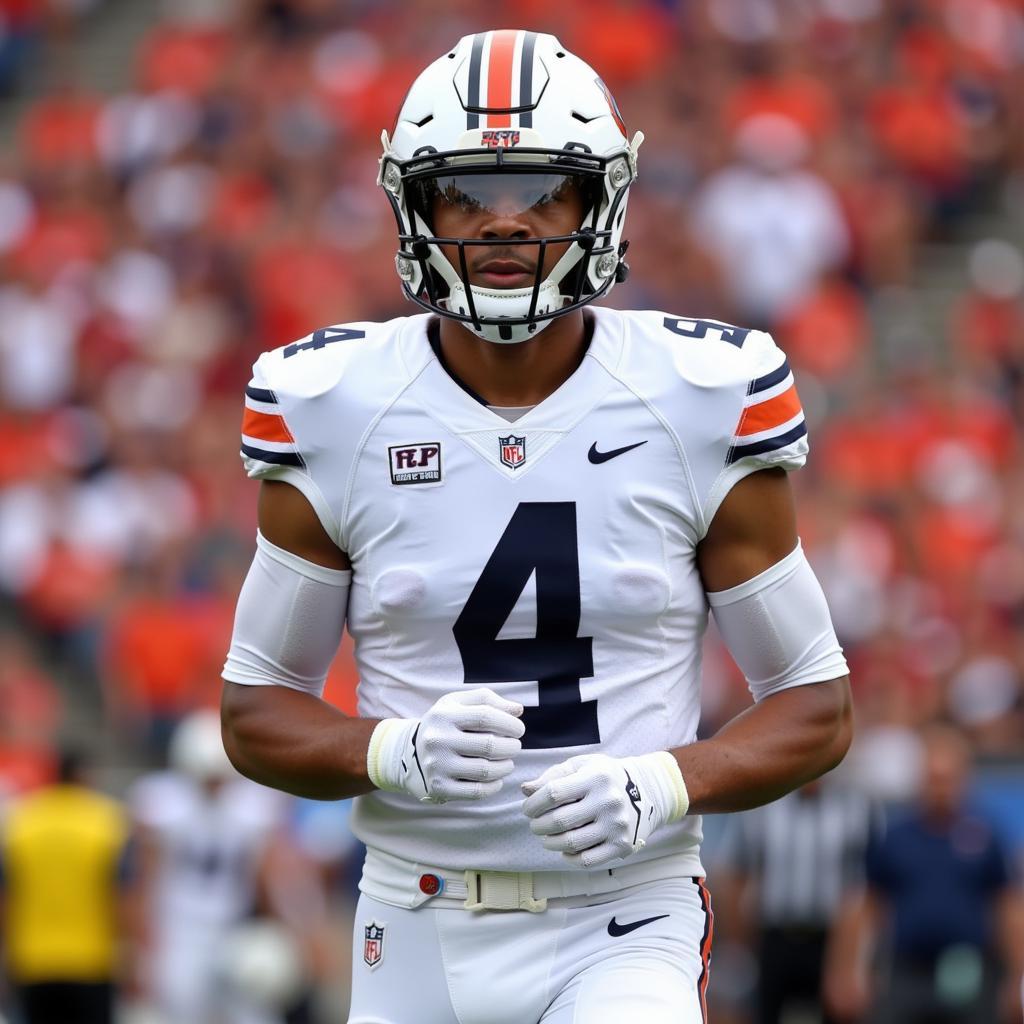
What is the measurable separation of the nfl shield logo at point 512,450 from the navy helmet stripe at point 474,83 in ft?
1.73

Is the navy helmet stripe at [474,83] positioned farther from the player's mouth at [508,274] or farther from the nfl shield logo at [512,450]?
the nfl shield logo at [512,450]

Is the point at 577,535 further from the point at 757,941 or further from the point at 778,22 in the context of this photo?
the point at 778,22

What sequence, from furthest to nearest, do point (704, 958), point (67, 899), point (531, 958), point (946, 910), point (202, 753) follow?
point (202, 753) → point (67, 899) → point (946, 910) → point (704, 958) → point (531, 958)

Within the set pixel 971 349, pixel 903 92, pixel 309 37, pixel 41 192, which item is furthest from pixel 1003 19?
pixel 41 192

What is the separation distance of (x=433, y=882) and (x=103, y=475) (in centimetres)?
770

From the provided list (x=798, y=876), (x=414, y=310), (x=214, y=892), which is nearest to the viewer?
(x=798, y=876)

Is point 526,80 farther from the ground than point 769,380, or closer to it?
farther from the ground

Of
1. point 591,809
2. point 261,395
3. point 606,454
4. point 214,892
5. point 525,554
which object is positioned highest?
point 261,395

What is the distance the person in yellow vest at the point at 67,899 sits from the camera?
909cm

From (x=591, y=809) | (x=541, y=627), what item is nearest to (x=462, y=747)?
(x=591, y=809)

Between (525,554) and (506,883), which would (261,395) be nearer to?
(525,554)

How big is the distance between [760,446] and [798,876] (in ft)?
19.5

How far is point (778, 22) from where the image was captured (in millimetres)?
13312

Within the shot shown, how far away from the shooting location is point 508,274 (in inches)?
145
